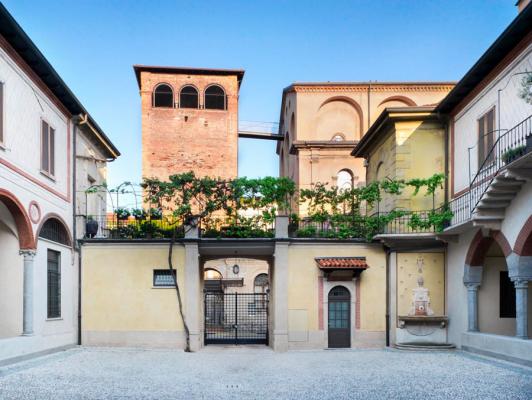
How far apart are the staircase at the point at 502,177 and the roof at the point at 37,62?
37.0 feet

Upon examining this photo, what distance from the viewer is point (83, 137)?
19.4 metres

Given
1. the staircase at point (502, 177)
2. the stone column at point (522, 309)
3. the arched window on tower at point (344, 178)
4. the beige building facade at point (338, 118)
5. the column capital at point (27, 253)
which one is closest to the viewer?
the staircase at point (502, 177)

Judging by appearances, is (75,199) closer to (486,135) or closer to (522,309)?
(486,135)

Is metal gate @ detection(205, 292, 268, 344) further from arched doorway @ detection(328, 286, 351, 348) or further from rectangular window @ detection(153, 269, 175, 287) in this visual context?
arched doorway @ detection(328, 286, 351, 348)

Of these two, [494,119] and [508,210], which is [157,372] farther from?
[494,119]

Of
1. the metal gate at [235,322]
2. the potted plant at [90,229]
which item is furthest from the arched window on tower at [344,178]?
the potted plant at [90,229]

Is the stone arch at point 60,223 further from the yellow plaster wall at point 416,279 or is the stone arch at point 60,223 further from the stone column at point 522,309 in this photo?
the stone column at point 522,309

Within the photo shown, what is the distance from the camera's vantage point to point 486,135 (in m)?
14.4

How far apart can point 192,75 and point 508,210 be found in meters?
24.8

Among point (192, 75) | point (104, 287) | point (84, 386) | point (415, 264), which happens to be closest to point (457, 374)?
point (415, 264)

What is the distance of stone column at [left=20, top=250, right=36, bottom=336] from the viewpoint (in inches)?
545

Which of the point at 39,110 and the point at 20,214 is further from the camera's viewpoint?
the point at 39,110

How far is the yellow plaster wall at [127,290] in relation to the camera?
658 inches

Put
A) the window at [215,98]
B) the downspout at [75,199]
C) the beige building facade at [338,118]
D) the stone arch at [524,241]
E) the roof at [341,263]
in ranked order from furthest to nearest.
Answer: the window at [215,98] < the beige building facade at [338,118] < the downspout at [75,199] < the roof at [341,263] < the stone arch at [524,241]
